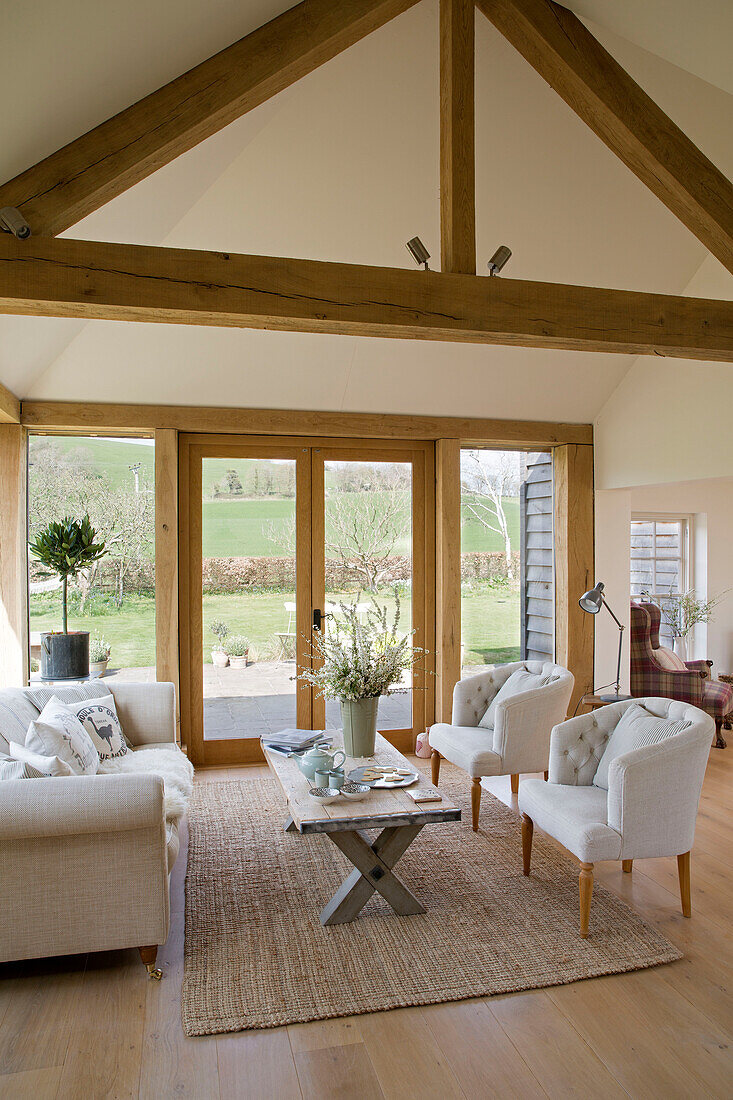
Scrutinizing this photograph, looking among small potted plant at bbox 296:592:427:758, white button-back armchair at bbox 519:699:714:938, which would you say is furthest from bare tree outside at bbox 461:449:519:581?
white button-back armchair at bbox 519:699:714:938

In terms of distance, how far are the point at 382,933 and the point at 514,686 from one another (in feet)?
6.19

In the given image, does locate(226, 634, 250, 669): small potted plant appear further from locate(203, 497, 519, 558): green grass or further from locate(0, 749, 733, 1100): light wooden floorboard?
locate(0, 749, 733, 1100): light wooden floorboard

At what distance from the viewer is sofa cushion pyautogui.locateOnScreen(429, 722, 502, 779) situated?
13.5 feet

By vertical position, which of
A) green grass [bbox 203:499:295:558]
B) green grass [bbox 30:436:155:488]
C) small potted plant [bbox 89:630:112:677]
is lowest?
small potted plant [bbox 89:630:112:677]

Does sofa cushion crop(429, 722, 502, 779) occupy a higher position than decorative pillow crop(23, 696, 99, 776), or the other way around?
decorative pillow crop(23, 696, 99, 776)

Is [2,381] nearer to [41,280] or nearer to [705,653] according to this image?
[41,280]

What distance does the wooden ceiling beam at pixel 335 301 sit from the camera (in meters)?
2.63

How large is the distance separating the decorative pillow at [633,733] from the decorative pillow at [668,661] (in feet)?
9.32

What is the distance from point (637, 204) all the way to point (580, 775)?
3270mm

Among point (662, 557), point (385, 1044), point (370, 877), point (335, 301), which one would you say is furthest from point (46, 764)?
point (662, 557)

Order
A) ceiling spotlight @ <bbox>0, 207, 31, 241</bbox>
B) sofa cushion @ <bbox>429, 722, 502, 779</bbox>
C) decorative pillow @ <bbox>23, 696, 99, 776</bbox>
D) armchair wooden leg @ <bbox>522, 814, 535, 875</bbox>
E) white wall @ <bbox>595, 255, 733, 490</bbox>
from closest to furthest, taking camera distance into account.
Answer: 1. ceiling spotlight @ <bbox>0, 207, 31, 241</bbox>
2. decorative pillow @ <bbox>23, 696, 99, 776</bbox>
3. armchair wooden leg @ <bbox>522, 814, 535, 875</bbox>
4. sofa cushion @ <bbox>429, 722, 502, 779</bbox>
5. white wall @ <bbox>595, 255, 733, 490</bbox>

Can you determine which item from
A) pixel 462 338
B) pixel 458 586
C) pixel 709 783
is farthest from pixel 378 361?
pixel 709 783

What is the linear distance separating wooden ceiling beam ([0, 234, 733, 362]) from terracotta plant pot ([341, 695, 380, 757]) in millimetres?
1740

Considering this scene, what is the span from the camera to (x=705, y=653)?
7285mm
